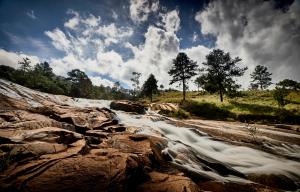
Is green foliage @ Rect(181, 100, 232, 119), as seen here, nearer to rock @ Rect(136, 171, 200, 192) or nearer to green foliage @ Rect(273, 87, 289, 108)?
green foliage @ Rect(273, 87, 289, 108)

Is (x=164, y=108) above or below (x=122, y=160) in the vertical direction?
above

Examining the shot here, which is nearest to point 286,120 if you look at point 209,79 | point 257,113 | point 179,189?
point 257,113

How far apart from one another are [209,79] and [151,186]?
122 ft

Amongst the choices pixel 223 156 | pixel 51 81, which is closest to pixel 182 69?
pixel 223 156

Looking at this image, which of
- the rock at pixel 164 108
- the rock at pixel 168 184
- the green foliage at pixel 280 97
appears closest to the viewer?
the rock at pixel 168 184

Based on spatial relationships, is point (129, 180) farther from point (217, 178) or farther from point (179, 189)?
point (217, 178)

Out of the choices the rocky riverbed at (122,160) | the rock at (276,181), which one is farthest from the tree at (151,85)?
the rock at (276,181)

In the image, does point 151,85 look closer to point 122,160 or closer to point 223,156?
point 223,156

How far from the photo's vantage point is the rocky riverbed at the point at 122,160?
19.7 feet

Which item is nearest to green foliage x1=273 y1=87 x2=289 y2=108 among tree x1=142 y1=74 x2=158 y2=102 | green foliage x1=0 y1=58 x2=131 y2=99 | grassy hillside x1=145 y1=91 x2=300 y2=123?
grassy hillside x1=145 y1=91 x2=300 y2=123

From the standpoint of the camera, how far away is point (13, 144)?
7.50 metres

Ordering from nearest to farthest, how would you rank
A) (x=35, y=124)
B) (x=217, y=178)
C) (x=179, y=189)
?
(x=179, y=189) < (x=217, y=178) < (x=35, y=124)

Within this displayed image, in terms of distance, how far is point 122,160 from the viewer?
7.12 meters

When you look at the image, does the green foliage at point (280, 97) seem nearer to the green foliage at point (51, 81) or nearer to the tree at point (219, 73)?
the tree at point (219, 73)
